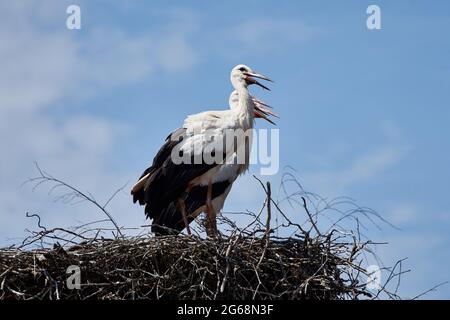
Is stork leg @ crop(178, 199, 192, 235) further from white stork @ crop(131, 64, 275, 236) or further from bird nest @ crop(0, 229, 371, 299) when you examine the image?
bird nest @ crop(0, 229, 371, 299)

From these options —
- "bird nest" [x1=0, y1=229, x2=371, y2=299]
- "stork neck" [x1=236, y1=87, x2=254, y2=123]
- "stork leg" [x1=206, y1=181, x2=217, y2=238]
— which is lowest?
"bird nest" [x1=0, y1=229, x2=371, y2=299]

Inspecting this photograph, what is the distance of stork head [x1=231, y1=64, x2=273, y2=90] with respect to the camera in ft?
36.4

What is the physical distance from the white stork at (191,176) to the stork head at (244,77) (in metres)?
0.08

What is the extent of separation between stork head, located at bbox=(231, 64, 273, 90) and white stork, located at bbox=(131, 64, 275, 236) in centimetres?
8

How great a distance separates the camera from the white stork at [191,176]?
1031cm

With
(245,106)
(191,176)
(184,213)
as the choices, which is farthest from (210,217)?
(245,106)

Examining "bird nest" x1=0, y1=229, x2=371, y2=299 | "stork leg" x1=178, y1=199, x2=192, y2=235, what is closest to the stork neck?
"stork leg" x1=178, y1=199, x2=192, y2=235

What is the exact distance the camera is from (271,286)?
8.47m

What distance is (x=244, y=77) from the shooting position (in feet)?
36.5

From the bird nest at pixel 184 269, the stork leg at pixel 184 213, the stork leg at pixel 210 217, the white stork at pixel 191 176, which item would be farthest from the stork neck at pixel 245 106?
the bird nest at pixel 184 269
